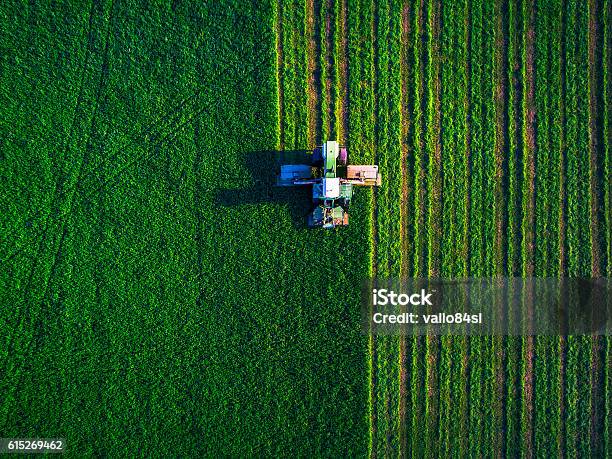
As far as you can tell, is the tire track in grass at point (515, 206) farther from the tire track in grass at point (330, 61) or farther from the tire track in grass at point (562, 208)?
the tire track in grass at point (330, 61)

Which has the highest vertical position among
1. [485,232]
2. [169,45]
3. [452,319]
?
[169,45]

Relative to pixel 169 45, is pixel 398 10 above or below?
above

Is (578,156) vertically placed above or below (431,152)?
below

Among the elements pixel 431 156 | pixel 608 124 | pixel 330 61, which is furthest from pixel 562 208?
pixel 330 61

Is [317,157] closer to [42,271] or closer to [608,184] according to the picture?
[42,271]

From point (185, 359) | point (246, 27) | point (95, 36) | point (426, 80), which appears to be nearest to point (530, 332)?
point (426, 80)

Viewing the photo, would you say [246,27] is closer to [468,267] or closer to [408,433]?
[468,267]
